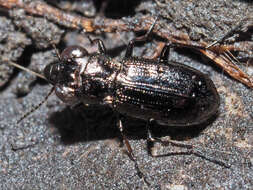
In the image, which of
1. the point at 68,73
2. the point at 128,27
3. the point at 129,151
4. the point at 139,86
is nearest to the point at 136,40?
the point at 128,27

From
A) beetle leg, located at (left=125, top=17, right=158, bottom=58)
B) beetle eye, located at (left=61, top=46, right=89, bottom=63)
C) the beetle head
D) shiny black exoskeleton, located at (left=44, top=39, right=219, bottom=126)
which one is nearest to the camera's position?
shiny black exoskeleton, located at (left=44, top=39, right=219, bottom=126)

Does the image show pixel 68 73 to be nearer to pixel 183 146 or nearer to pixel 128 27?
pixel 128 27

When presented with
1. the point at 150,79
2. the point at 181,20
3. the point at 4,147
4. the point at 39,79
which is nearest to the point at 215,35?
the point at 181,20

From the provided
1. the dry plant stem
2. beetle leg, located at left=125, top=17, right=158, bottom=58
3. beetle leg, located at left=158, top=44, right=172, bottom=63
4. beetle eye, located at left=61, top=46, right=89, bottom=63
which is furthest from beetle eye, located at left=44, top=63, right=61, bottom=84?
beetle leg, located at left=158, top=44, right=172, bottom=63

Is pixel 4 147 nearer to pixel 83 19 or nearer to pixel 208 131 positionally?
pixel 83 19

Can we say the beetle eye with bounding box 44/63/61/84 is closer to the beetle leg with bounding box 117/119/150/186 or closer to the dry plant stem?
the dry plant stem

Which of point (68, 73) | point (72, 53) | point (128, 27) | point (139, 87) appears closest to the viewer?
point (139, 87)
